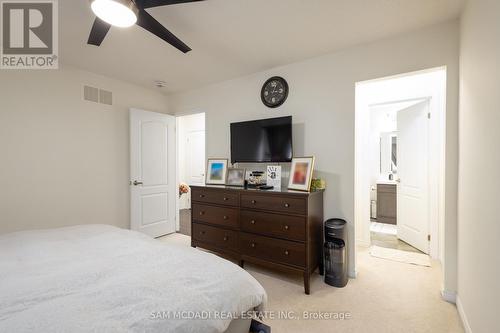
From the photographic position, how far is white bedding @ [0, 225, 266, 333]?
84 centimetres

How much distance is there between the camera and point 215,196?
296 centimetres

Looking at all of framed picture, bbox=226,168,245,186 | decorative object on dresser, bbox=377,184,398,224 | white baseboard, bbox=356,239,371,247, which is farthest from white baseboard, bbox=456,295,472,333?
decorative object on dresser, bbox=377,184,398,224

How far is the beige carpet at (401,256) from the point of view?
2988 mm

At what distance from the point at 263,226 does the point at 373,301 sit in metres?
1.23

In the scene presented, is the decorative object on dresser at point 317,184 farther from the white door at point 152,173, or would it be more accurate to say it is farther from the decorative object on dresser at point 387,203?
the decorative object on dresser at point 387,203

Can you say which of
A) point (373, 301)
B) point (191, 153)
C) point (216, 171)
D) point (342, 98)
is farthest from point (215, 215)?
point (191, 153)

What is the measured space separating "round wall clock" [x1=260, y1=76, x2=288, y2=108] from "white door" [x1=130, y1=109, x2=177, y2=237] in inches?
74.9

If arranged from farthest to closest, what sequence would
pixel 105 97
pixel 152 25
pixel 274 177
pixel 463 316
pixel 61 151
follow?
1. pixel 105 97
2. pixel 61 151
3. pixel 274 177
4. pixel 463 316
5. pixel 152 25

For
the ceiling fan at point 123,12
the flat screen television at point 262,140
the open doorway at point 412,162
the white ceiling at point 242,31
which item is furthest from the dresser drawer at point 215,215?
the ceiling fan at point 123,12

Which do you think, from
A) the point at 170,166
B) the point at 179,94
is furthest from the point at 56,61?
the point at 170,166

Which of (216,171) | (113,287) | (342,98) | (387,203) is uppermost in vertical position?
(342,98)

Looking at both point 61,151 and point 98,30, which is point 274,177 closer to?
point 98,30

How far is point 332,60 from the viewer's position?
2.67 m

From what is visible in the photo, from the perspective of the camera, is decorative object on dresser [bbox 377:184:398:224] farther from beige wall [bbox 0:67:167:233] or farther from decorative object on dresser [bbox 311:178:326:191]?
beige wall [bbox 0:67:167:233]
